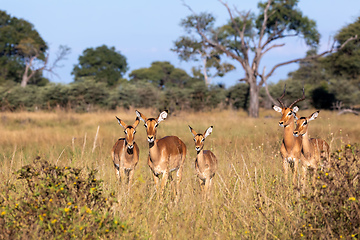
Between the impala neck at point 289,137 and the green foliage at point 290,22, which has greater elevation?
the green foliage at point 290,22

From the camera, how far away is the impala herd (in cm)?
654

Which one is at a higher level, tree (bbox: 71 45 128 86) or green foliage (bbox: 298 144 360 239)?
tree (bbox: 71 45 128 86)

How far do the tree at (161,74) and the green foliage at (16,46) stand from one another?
80.0 feet

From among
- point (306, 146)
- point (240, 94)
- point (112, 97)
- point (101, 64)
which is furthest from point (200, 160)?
point (101, 64)

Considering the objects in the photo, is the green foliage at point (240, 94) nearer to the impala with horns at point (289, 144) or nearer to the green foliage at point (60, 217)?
the impala with horns at point (289, 144)

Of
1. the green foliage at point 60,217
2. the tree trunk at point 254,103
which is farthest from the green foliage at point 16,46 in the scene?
the green foliage at point 60,217

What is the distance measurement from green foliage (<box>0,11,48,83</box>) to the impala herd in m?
48.1

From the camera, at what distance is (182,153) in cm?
760

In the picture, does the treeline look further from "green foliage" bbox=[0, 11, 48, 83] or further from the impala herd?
"green foliage" bbox=[0, 11, 48, 83]

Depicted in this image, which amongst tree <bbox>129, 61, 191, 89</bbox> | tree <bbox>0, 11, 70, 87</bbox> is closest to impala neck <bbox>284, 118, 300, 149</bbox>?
tree <bbox>0, 11, 70, 87</bbox>

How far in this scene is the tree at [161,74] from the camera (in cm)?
7902

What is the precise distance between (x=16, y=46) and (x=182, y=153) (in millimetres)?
51328

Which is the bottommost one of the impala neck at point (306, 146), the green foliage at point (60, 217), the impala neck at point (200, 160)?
the green foliage at point (60, 217)

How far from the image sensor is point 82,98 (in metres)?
29.3
